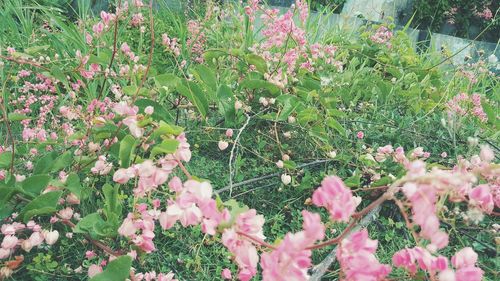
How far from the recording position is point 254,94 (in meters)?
1.55

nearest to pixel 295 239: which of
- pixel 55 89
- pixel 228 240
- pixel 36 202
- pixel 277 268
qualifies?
pixel 277 268

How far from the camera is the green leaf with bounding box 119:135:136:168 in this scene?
1007 millimetres

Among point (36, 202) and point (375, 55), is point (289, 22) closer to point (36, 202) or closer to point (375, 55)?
point (375, 55)

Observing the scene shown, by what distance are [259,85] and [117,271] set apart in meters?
0.79

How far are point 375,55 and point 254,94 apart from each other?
109 centimetres

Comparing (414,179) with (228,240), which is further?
(228,240)

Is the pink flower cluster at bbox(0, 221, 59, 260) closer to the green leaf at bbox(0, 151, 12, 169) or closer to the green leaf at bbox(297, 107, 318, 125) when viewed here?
the green leaf at bbox(0, 151, 12, 169)

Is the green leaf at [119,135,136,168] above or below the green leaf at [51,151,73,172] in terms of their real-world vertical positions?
above

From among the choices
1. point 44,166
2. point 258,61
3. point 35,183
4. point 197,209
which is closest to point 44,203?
point 35,183

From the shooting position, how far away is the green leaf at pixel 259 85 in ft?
4.83

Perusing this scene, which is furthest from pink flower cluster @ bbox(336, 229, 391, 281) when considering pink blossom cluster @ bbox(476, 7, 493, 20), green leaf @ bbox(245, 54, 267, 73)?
→ pink blossom cluster @ bbox(476, 7, 493, 20)

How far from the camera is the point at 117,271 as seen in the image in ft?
2.75

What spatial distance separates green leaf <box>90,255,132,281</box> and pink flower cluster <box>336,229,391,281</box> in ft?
1.36

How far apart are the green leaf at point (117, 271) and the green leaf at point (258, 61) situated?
34.7 inches
